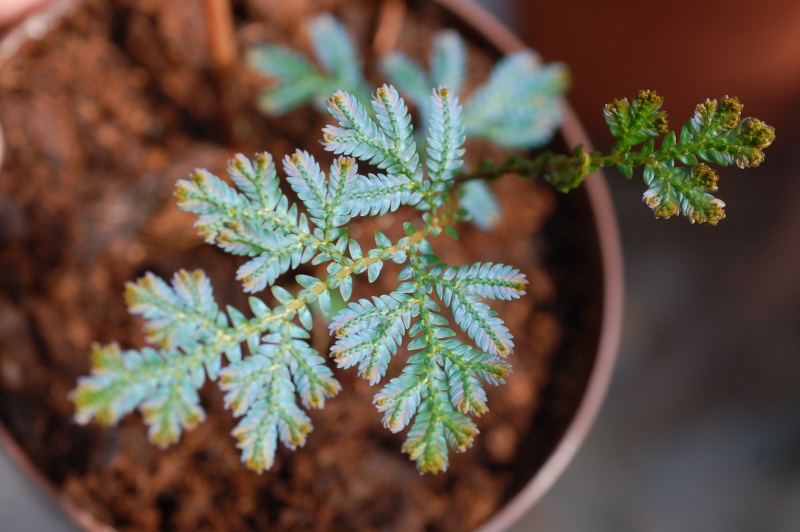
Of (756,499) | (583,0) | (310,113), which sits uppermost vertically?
(310,113)

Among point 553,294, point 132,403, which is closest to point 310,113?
point 553,294

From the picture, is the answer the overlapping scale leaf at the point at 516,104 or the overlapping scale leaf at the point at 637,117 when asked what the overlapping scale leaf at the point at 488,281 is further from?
the overlapping scale leaf at the point at 516,104

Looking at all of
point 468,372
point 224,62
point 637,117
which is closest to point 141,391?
point 468,372

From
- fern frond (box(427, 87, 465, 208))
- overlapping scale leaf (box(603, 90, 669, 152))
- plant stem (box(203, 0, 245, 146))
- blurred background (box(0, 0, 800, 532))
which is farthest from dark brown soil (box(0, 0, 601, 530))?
overlapping scale leaf (box(603, 90, 669, 152))

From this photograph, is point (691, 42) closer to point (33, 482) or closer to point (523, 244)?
point (523, 244)

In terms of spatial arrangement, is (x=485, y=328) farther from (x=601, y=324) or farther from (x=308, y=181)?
(x=601, y=324)
